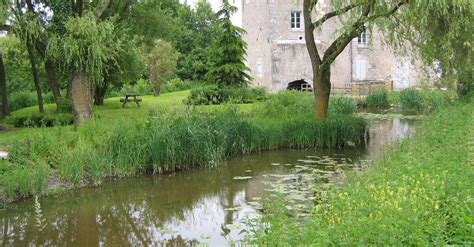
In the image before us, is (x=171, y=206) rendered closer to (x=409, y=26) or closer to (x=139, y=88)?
(x=409, y=26)

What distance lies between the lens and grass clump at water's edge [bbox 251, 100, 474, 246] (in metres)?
4.33

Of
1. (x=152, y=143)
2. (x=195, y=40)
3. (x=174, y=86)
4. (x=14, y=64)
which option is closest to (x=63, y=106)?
(x=152, y=143)

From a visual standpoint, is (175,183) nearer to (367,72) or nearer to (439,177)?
(439,177)

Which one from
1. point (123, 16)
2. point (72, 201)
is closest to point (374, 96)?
point (123, 16)

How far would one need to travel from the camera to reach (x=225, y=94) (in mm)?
27766

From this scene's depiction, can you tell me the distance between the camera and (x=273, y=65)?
35.2 m

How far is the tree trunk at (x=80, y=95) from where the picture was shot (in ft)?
53.1

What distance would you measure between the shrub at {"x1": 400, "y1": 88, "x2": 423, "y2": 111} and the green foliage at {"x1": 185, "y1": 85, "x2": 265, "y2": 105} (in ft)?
24.3

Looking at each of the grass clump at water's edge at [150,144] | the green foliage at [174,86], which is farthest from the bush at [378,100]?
the green foliage at [174,86]

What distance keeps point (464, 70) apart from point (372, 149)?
3.87 m

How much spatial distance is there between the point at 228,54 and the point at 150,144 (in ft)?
59.5

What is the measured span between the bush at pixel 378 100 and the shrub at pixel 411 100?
1.97 meters

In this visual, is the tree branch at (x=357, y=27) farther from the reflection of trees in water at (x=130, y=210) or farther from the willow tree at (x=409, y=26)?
the reflection of trees in water at (x=130, y=210)

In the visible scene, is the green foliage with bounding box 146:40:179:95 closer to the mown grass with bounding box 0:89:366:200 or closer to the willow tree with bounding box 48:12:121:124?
the willow tree with bounding box 48:12:121:124
